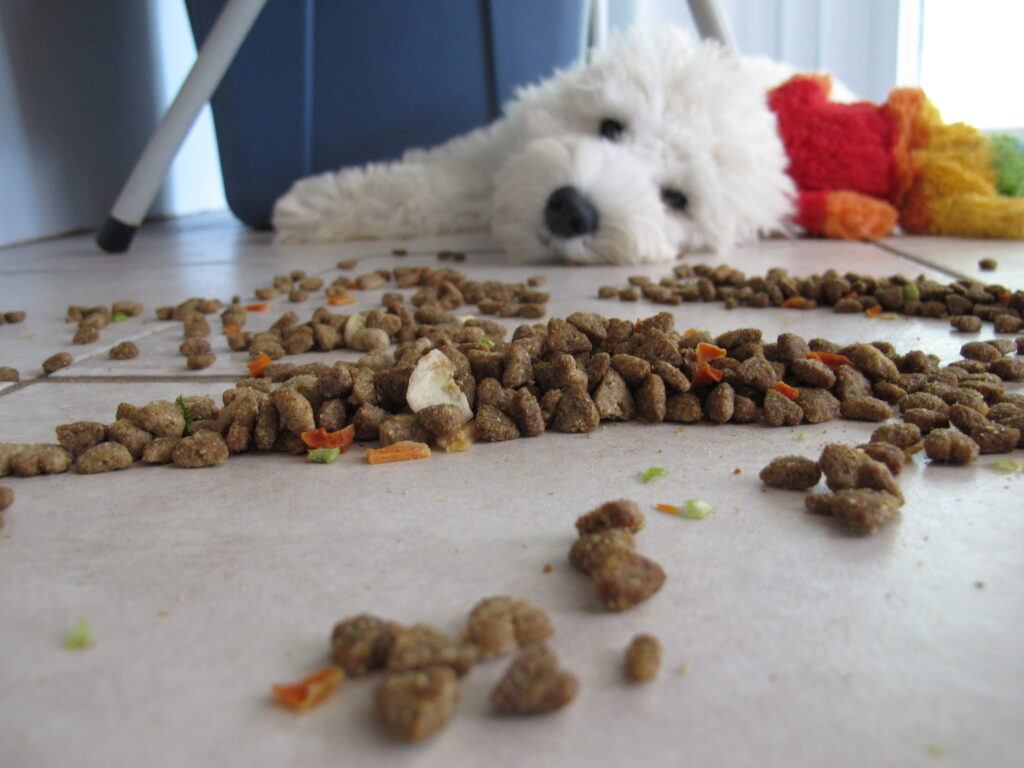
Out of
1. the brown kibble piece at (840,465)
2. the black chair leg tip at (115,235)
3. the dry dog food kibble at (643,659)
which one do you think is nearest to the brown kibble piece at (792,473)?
the brown kibble piece at (840,465)

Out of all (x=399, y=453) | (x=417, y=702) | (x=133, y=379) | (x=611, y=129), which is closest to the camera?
(x=417, y=702)

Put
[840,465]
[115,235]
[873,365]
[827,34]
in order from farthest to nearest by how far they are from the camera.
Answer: [827,34] → [115,235] → [873,365] → [840,465]

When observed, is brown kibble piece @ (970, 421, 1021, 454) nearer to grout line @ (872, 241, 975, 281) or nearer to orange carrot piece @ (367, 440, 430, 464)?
orange carrot piece @ (367, 440, 430, 464)

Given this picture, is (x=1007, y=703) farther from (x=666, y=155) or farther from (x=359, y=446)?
(x=666, y=155)

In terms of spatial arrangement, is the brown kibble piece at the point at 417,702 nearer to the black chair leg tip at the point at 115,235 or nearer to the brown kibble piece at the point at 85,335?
the brown kibble piece at the point at 85,335

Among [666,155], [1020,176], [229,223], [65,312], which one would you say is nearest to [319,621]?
[65,312]

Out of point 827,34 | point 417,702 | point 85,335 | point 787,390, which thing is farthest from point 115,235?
point 827,34

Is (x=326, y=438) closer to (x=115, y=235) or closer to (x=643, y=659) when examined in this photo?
(x=643, y=659)
